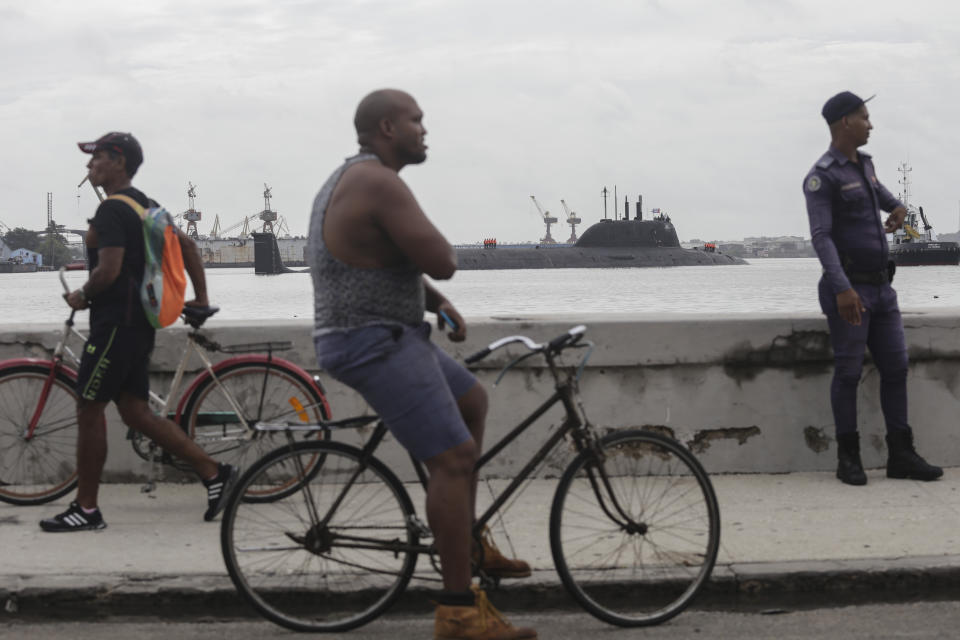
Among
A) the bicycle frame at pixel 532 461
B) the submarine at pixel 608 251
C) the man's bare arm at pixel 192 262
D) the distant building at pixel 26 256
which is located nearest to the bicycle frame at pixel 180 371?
the man's bare arm at pixel 192 262

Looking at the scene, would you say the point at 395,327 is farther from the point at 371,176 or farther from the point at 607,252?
the point at 607,252

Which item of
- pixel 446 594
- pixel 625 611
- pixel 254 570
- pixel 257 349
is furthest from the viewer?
pixel 257 349

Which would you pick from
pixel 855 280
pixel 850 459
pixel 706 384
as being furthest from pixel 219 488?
pixel 855 280

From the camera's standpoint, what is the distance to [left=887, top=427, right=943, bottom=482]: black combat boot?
578cm

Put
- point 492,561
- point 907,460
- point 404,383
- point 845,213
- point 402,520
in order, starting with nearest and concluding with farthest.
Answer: point 404,383, point 402,520, point 492,561, point 845,213, point 907,460

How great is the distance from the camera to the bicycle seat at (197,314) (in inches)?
207

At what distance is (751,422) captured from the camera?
6105 mm

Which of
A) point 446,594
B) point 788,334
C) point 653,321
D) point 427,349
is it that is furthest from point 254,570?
point 788,334

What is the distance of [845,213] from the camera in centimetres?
568

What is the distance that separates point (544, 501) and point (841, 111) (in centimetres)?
239

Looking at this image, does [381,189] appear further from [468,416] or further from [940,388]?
[940,388]

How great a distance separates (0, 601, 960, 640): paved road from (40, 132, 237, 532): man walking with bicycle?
1.02m

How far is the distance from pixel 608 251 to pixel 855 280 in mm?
121572

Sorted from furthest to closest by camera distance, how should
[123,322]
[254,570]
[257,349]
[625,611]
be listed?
[257,349]
[123,322]
[625,611]
[254,570]
